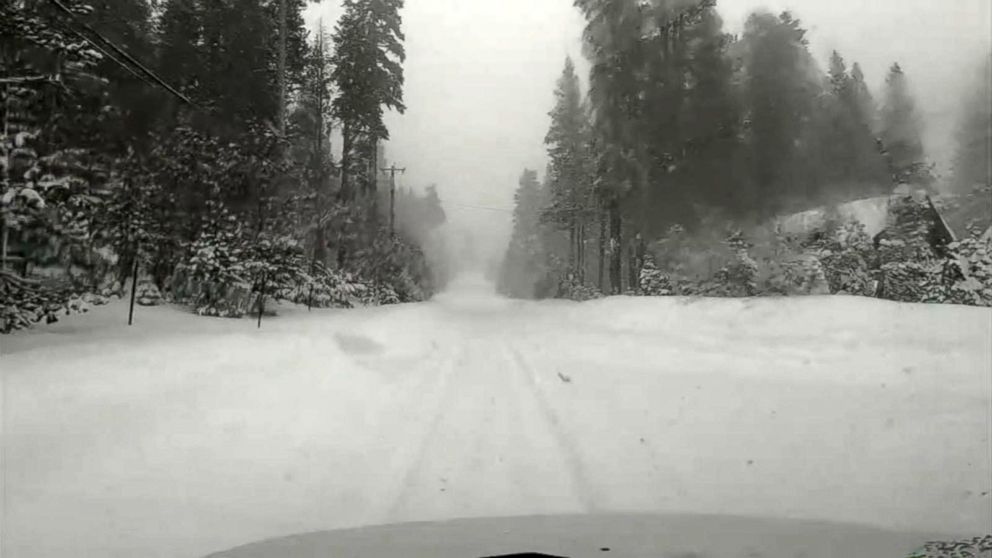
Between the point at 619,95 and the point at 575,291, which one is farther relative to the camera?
the point at 575,291

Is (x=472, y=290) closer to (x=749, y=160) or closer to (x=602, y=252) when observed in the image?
(x=602, y=252)

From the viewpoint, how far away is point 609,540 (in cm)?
265

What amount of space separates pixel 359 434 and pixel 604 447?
206 cm

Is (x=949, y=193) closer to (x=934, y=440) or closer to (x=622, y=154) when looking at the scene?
(x=622, y=154)

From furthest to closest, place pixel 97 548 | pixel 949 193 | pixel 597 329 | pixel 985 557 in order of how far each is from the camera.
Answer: pixel 597 329
pixel 949 193
pixel 97 548
pixel 985 557

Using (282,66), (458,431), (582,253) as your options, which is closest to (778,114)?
(582,253)

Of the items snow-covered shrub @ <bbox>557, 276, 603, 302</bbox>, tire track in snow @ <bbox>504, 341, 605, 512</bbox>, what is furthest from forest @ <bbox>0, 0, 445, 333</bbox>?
snow-covered shrub @ <bbox>557, 276, 603, 302</bbox>

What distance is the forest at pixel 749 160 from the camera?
11984 mm

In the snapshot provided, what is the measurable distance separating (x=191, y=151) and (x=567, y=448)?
867cm

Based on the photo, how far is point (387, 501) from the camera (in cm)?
356

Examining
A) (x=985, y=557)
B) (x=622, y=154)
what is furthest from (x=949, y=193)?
(x=985, y=557)

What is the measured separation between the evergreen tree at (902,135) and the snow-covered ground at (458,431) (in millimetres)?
4248

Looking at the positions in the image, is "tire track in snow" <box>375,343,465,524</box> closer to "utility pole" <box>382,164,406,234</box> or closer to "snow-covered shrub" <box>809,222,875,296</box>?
"utility pole" <box>382,164,406,234</box>

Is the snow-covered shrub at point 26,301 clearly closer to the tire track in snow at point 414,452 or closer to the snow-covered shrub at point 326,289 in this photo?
the tire track in snow at point 414,452
